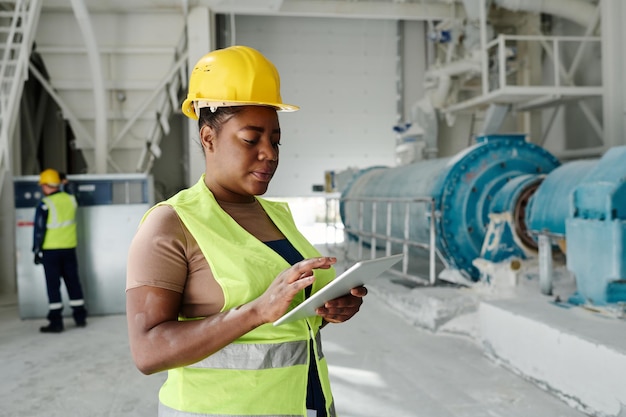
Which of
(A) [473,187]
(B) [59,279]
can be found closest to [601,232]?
(A) [473,187]

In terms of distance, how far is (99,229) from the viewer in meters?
6.14

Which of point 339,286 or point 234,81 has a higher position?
point 234,81

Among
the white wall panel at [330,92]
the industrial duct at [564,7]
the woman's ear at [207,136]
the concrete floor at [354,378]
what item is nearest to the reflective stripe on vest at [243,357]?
the woman's ear at [207,136]

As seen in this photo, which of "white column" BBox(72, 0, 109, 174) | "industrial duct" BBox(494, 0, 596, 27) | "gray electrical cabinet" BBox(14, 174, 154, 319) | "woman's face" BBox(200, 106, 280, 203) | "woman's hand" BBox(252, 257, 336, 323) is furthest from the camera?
"industrial duct" BBox(494, 0, 596, 27)

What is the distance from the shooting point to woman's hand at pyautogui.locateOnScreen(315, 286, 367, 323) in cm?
113

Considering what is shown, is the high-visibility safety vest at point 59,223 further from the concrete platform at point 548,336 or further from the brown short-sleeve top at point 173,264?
the brown short-sleeve top at point 173,264

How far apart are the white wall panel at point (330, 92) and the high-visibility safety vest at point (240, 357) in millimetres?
10153

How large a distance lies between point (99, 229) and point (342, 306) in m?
5.54

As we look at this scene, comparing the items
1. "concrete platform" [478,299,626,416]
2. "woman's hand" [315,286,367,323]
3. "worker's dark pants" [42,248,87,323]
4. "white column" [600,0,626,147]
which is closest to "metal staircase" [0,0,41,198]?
"worker's dark pants" [42,248,87,323]

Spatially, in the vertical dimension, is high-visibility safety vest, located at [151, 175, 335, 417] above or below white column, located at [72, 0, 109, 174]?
below

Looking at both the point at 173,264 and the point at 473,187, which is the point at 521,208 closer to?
the point at 473,187

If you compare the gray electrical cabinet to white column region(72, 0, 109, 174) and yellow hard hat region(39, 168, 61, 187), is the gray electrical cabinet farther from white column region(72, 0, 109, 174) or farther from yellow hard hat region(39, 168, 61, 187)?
white column region(72, 0, 109, 174)

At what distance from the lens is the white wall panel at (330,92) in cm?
1130

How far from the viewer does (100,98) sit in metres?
7.05
